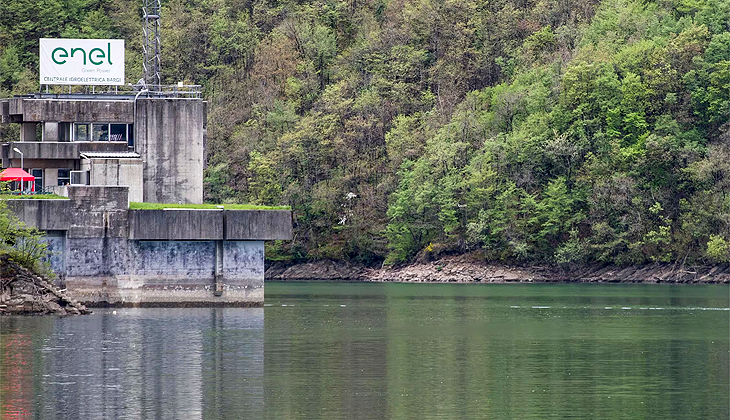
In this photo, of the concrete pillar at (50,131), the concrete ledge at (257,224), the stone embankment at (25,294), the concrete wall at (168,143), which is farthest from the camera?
the concrete pillar at (50,131)

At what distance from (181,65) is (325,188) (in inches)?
1400

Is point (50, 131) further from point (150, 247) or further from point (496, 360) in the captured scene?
point (496, 360)

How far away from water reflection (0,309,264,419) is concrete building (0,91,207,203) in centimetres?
2025

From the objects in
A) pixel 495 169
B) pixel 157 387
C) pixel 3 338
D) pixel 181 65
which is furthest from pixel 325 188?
pixel 157 387

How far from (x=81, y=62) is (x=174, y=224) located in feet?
78.5

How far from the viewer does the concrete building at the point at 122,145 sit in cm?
8881

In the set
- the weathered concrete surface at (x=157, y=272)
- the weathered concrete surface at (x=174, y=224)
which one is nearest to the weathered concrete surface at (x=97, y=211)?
the weathered concrete surface at (x=157, y=272)

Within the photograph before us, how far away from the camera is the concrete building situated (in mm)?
88812

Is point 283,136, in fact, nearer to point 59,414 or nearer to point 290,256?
point 290,256

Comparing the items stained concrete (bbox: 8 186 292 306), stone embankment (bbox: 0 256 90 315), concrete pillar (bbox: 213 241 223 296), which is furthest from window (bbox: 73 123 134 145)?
stone embankment (bbox: 0 256 90 315)

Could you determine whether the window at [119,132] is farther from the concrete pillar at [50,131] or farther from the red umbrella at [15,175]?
the red umbrella at [15,175]

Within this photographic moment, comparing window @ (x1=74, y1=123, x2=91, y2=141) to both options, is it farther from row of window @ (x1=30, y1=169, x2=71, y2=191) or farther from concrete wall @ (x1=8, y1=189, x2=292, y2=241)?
concrete wall @ (x1=8, y1=189, x2=292, y2=241)

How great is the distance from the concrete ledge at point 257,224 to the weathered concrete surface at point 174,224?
2.52 ft

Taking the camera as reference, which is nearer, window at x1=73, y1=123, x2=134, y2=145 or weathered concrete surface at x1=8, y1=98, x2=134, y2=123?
weathered concrete surface at x1=8, y1=98, x2=134, y2=123
